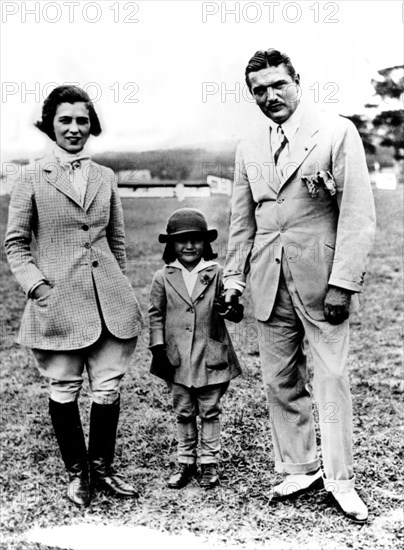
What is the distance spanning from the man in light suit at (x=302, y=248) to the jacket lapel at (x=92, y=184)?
0.65 metres

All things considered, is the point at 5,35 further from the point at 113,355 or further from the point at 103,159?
the point at 113,355

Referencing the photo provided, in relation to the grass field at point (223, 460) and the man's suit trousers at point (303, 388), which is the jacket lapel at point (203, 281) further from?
the grass field at point (223, 460)

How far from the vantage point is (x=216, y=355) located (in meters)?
3.13

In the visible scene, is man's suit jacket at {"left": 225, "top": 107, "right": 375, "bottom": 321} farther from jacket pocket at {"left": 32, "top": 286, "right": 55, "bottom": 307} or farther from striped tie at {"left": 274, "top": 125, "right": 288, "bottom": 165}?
jacket pocket at {"left": 32, "top": 286, "right": 55, "bottom": 307}

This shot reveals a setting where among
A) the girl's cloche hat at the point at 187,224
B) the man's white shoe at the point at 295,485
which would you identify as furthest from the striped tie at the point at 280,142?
the man's white shoe at the point at 295,485

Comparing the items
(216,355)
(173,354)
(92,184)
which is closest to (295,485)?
(216,355)

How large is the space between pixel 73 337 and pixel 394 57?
3.05m

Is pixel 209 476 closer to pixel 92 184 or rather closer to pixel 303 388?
pixel 303 388

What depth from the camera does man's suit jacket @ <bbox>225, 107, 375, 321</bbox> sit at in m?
2.73

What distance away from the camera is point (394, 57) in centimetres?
449

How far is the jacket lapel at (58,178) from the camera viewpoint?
2.93 m

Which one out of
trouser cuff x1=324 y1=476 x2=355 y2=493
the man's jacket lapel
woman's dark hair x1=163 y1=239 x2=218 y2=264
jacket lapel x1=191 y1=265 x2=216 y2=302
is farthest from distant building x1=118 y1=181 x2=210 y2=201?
trouser cuff x1=324 y1=476 x2=355 y2=493

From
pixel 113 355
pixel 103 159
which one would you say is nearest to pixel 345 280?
pixel 113 355

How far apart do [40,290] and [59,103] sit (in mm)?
845
